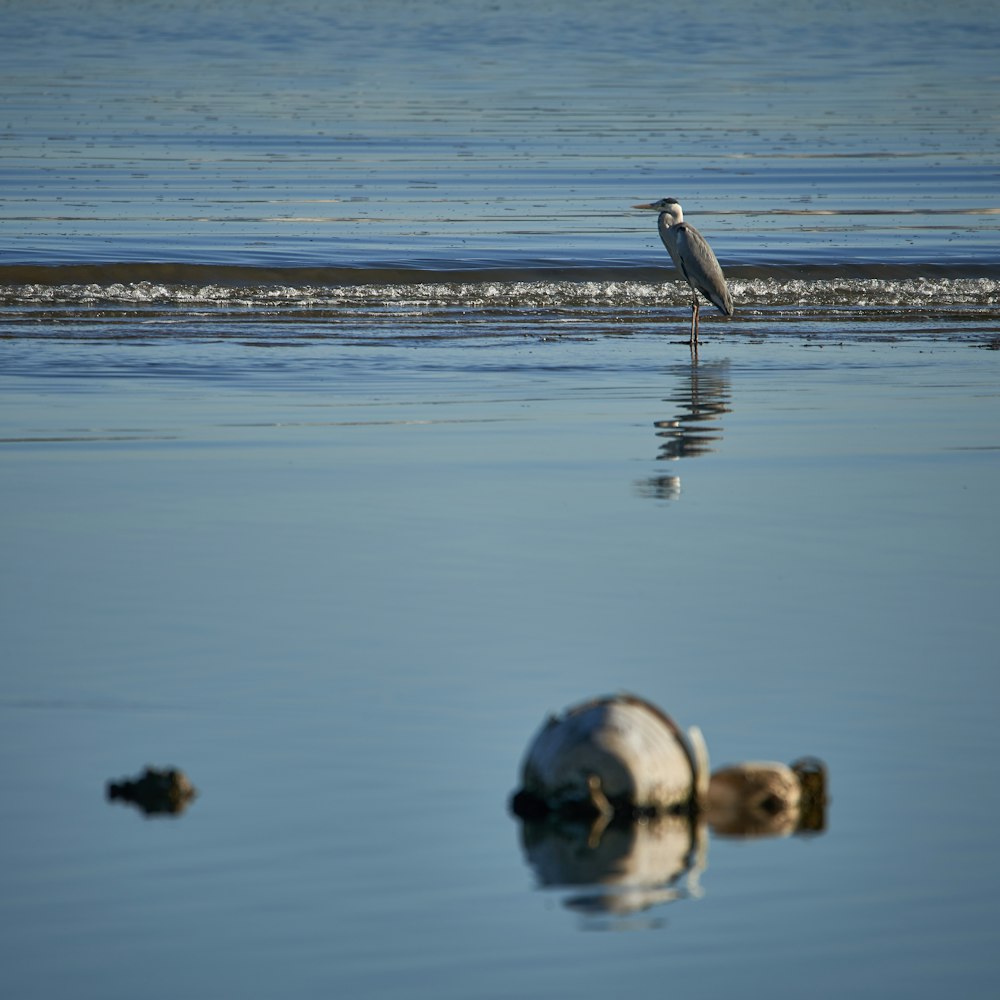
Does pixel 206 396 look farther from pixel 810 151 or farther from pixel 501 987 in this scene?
pixel 810 151

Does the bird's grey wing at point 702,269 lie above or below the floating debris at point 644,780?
above

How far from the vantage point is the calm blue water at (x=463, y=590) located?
14.7 feet

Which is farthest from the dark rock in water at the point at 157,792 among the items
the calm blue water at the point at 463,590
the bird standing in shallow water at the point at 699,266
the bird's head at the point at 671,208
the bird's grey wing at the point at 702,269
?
A: the bird's head at the point at 671,208

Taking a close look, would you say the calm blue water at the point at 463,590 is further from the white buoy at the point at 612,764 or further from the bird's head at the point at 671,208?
the bird's head at the point at 671,208

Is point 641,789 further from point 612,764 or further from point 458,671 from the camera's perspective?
point 458,671

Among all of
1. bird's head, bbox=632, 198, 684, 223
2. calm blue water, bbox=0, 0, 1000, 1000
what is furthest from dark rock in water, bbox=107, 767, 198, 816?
bird's head, bbox=632, 198, 684, 223

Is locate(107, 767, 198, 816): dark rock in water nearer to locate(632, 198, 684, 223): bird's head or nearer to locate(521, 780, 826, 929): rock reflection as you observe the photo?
locate(521, 780, 826, 929): rock reflection

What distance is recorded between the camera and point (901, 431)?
1159 centimetres

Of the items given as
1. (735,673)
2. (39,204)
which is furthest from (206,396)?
(39,204)

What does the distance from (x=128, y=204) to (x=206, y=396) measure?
1439 cm

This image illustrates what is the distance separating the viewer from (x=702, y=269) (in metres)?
17.8

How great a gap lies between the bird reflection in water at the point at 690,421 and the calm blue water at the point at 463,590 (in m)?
0.06

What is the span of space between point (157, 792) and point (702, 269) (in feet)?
43.7

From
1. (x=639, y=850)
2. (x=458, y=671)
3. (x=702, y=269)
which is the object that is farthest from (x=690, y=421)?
(x=639, y=850)
